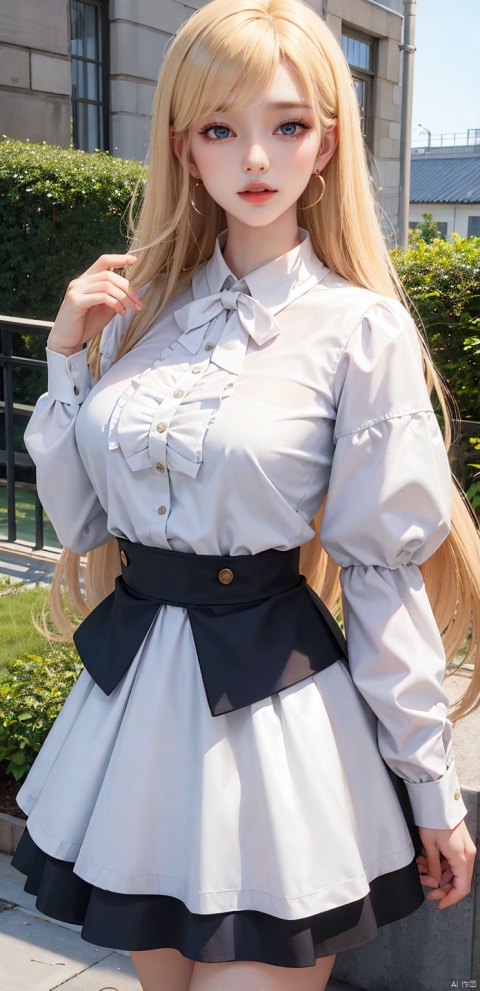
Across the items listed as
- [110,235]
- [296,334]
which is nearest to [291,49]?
[296,334]

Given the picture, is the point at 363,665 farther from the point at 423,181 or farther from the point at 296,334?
the point at 423,181

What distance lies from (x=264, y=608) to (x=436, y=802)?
1.47 ft

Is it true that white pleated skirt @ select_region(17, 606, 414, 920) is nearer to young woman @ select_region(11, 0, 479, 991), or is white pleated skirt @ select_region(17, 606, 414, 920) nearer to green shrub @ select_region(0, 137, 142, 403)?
young woman @ select_region(11, 0, 479, 991)

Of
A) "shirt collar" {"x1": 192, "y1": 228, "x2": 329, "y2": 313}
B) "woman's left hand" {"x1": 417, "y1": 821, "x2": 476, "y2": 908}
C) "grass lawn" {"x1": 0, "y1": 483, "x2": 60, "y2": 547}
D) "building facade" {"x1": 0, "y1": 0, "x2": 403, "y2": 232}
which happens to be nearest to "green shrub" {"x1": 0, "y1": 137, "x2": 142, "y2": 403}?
"grass lawn" {"x1": 0, "y1": 483, "x2": 60, "y2": 547}

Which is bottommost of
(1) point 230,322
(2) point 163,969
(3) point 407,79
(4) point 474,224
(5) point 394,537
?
(2) point 163,969

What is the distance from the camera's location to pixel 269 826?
1.67 metres

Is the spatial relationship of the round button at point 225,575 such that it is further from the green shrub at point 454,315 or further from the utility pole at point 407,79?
the utility pole at point 407,79

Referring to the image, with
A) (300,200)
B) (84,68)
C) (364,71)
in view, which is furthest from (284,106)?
(364,71)

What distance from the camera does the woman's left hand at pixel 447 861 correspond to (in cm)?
181

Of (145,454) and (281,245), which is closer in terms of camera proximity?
(145,454)

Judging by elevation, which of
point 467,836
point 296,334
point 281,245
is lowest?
point 467,836

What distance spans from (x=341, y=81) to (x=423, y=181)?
72.6m

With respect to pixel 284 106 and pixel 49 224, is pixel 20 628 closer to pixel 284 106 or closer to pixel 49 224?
pixel 284 106

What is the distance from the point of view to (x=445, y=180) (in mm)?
70062
